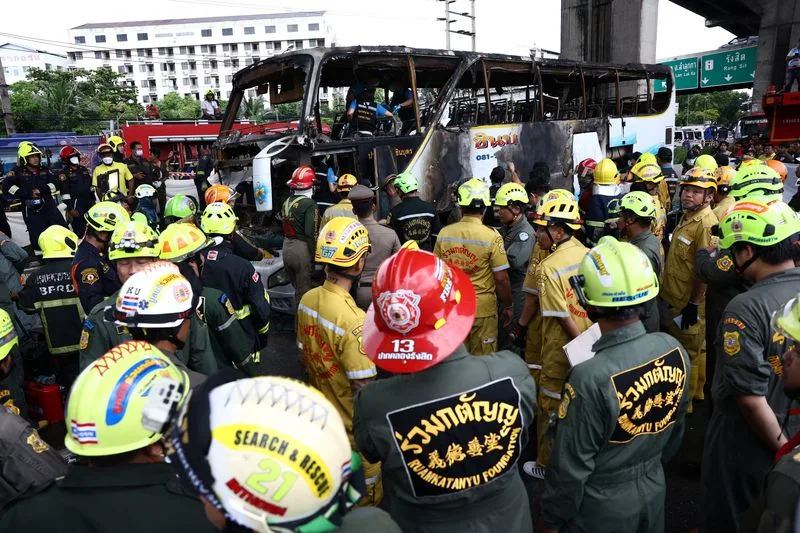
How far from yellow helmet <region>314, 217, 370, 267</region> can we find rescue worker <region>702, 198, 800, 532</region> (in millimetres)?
1886

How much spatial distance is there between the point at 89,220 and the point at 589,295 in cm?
400

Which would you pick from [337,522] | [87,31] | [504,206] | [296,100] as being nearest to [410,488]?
[337,522]

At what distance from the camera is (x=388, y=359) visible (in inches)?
70.9

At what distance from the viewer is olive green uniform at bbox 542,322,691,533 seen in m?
2.00

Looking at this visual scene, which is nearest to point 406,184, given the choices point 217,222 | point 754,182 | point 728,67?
point 217,222

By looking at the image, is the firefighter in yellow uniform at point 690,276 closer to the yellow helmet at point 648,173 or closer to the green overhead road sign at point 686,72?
the yellow helmet at point 648,173

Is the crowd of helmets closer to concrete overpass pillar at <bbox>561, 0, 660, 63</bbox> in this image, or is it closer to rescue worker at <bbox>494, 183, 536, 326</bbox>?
rescue worker at <bbox>494, 183, 536, 326</bbox>

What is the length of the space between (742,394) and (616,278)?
86 centimetres

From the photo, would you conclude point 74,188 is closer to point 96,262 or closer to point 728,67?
point 96,262

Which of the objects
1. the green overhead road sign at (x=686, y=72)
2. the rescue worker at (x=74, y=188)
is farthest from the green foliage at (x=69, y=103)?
the green overhead road sign at (x=686, y=72)

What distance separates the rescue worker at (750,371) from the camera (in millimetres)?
2299

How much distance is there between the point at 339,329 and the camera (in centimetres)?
280

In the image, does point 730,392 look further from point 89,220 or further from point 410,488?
point 89,220

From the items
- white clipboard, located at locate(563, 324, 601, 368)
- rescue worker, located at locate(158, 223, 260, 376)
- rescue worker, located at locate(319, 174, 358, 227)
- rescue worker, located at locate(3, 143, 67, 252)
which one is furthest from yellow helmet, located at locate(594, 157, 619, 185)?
rescue worker, located at locate(3, 143, 67, 252)
